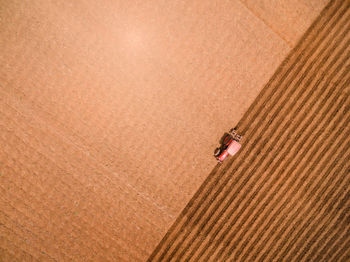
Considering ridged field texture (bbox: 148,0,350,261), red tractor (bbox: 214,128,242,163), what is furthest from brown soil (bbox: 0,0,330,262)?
ridged field texture (bbox: 148,0,350,261)

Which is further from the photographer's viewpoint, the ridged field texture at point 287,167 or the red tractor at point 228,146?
the ridged field texture at point 287,167

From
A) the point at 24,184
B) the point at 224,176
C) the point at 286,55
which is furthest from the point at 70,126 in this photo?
the point at 286,55

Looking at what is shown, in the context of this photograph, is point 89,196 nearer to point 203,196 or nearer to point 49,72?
point 203,196

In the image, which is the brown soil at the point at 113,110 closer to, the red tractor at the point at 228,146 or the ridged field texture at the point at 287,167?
the red tractor at the point at 228,146

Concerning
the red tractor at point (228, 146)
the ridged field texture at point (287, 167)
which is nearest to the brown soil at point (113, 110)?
the red tractor at point (228, 146)
